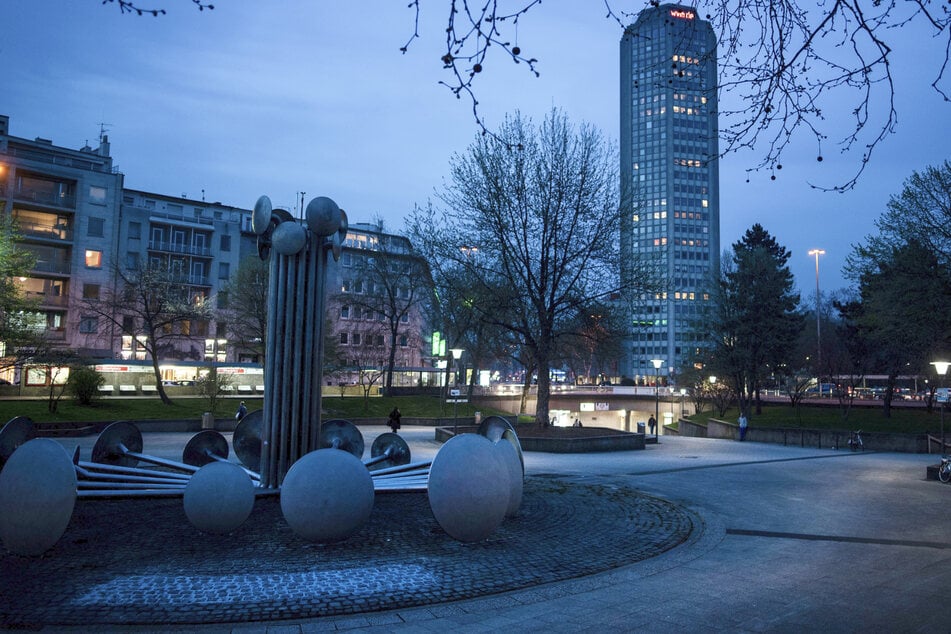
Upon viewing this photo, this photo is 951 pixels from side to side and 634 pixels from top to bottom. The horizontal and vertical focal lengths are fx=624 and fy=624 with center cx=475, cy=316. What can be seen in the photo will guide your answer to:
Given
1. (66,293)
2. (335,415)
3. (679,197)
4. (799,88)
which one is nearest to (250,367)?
(335,415)

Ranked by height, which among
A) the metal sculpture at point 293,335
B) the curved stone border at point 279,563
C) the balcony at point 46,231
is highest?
the balcony at point 46,231

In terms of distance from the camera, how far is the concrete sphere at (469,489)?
335 inches

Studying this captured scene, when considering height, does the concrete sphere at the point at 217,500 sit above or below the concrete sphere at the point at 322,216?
below

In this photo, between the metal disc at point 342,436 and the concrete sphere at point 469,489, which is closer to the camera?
the concrete sphere at point 469,489

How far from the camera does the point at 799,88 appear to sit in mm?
5164

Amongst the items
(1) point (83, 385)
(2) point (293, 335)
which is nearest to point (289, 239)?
(2) point (293, 335)

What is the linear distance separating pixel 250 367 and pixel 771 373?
37.8m

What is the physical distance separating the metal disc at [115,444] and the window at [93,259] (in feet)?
141

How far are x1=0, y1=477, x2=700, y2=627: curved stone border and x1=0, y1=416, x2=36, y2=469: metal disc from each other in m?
1.76

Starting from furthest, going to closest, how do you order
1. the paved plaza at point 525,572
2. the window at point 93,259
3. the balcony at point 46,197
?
the window at point 93,259 < the balcony at point 46,197 < the paved plaza at point 525,572

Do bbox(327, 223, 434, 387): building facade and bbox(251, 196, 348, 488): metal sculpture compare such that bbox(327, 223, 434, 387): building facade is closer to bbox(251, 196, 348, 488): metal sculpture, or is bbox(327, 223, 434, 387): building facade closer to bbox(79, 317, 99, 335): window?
bbox(79, 317, 99, 335): window

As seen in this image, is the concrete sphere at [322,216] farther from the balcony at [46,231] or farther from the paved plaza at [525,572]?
the balcony at [46,231]

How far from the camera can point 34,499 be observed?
24.6 feet

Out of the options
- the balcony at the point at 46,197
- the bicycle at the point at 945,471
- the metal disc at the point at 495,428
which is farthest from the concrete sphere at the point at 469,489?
the balcony at the point at 46,197
